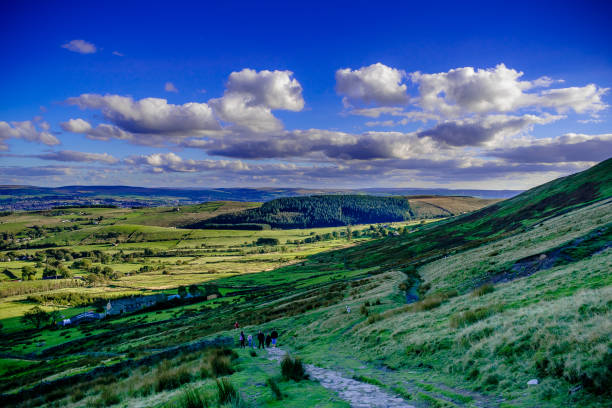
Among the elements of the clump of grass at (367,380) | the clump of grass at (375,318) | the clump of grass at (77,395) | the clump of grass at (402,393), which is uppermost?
the clump of grass at (402,393)

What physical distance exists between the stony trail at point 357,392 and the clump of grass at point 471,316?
249 inches

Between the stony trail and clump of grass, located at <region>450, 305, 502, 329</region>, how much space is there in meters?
6.32

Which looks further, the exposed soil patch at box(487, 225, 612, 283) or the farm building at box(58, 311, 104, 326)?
the farm building at box(58, 311, 104, 326)

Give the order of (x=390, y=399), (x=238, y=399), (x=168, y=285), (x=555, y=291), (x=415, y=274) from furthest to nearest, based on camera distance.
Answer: (x=168, y=285)
(x=415, y=274)
(x=555, y=291)
(x=390, y=399)
(x=238, y=399)

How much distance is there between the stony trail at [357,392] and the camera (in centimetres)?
940

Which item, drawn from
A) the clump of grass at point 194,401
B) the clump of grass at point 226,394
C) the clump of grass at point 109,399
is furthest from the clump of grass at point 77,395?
the clump of grass at point 226,394

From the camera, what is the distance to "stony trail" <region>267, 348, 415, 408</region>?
30.8ft

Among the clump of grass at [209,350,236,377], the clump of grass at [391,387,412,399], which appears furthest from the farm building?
the clump of grass at [391,387,412,399]

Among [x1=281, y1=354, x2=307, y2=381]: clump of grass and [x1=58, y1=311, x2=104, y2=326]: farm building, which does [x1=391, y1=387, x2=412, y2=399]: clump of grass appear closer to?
[x1=281, y1=354, x2=307, y2=381]: clump of grass

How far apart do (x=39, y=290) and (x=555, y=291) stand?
20168 centimetres

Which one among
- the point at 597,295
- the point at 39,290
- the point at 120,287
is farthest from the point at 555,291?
the point at 39,290

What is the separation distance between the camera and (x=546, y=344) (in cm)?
1005

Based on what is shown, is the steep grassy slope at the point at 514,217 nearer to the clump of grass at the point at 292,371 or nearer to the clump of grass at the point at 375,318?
the clump of grass at the point at 375,318

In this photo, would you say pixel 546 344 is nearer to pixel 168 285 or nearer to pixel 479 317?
pixel 479 317
